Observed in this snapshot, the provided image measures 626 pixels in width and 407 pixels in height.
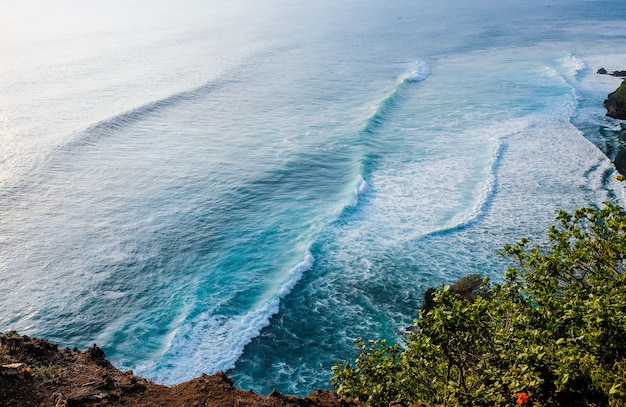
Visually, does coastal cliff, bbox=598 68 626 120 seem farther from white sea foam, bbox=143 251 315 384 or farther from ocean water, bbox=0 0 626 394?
white sea foam, bbox=143 251 315 384

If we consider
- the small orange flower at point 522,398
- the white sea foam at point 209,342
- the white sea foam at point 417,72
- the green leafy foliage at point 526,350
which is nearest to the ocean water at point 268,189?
the white sea foam at point 209,342

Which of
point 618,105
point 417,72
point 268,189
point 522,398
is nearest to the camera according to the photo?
point 522,398

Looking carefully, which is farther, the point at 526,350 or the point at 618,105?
the point at 618,105

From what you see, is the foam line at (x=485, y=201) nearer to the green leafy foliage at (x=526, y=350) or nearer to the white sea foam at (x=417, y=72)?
the green leafy foliage at (x=526, y=350)

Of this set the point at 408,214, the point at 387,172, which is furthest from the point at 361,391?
the point at 387,172

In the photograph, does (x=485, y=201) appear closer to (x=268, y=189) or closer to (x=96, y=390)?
(x=268, y=189)

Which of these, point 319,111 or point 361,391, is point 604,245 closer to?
point 361,391

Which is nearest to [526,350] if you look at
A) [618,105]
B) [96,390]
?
[96,390]
